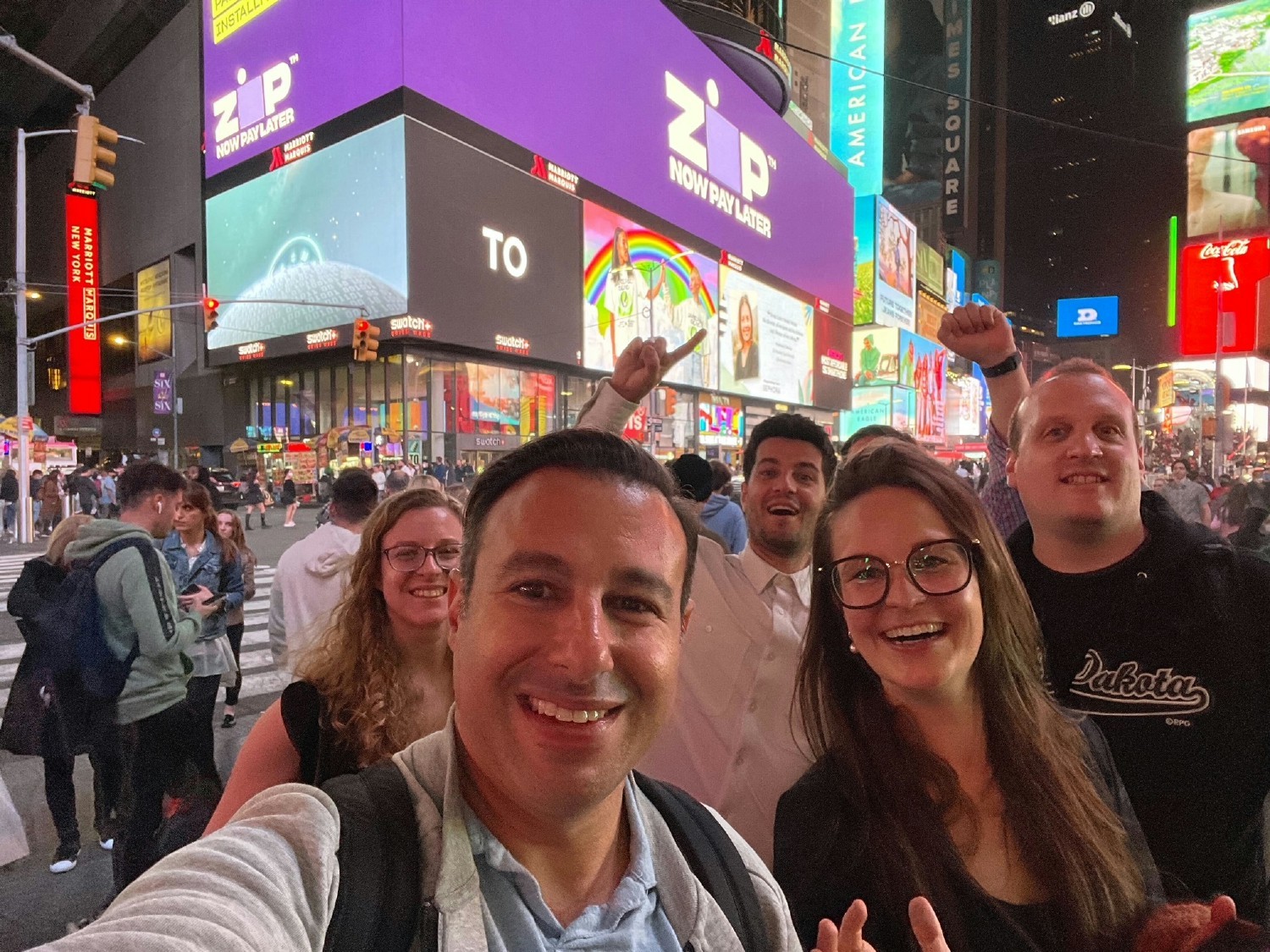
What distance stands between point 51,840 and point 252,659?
3.84 meters

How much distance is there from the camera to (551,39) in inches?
1249

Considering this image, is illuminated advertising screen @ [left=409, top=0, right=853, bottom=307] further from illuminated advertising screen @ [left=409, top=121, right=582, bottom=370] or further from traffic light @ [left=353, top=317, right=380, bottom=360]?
traffic light @ [left=353, top=317, right=380, bottom=360]

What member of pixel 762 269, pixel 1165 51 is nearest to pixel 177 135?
pixel 762 269

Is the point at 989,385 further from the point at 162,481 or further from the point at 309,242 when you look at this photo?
the point at 309,242

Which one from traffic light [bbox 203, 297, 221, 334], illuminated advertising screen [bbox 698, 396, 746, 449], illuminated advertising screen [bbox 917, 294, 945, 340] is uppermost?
illuminated advertising screen [bbox 917, 294, 945, 340]

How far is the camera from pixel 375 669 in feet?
7.60

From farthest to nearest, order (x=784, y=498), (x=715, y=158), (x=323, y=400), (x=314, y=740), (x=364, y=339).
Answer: (x=715, y=158) → (x=323, y=400) → (x=364, y=339) → (x=784, y=498) → (x=314, y=740)

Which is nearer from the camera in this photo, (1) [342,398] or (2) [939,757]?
(2) [939,757]

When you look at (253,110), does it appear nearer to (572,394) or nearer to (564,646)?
(572,394)

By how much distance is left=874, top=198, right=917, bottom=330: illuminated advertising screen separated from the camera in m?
64.6

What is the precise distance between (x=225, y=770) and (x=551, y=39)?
33.4 meters

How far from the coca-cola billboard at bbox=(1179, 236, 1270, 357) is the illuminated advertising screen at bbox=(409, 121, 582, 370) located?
2238 cm

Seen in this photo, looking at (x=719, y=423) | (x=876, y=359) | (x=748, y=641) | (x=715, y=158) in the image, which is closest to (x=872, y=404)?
(x=876, y=359)

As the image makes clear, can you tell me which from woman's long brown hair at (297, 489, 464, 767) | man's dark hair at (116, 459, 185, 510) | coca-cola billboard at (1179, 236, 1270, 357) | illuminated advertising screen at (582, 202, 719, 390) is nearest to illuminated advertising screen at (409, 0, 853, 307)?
illuminated advertising screen at (582, 202, 719, 390)
